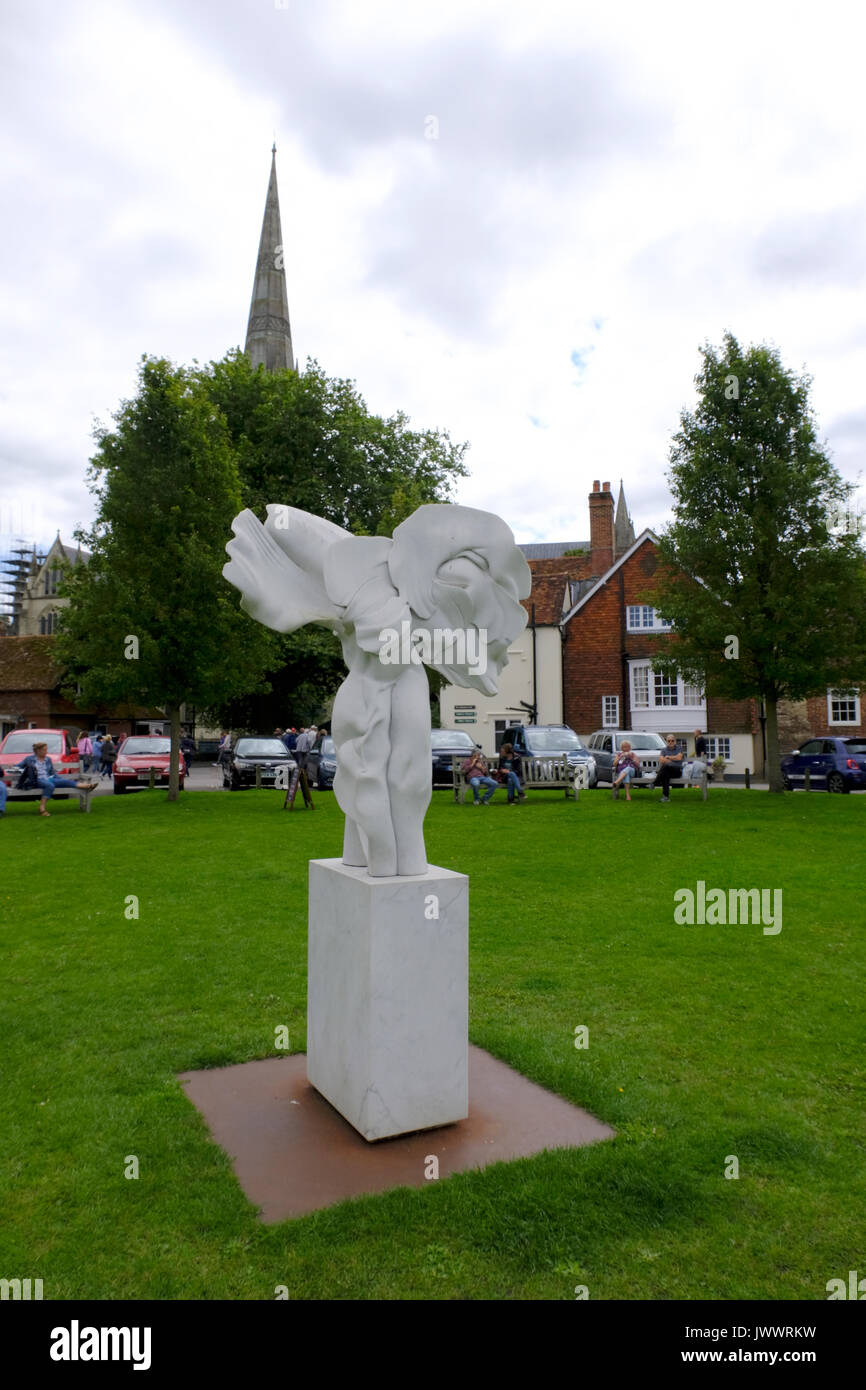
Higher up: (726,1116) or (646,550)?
(646,550)

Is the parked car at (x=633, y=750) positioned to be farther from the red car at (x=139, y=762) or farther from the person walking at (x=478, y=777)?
the red car at (x=139, y=762)

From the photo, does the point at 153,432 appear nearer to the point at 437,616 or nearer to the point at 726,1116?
the point at 437,616

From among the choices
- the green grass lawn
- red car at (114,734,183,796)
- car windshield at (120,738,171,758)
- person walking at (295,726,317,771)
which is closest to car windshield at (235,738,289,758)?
red car at (114,734,183,796)

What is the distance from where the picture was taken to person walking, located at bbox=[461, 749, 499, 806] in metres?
18.6

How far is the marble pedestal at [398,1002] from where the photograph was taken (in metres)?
4.09

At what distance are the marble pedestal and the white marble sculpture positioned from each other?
26 centimetres

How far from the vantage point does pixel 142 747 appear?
2391 centimetres

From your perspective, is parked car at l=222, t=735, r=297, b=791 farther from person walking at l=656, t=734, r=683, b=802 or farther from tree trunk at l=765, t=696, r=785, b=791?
tree trunk at l=765, t=696, r=785, b=791

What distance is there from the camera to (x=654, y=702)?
32.7 metres

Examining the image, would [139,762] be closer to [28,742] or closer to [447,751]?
[28,742]

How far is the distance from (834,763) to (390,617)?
75.2ft

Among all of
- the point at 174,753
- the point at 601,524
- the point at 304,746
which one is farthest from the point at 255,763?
the point at 601,524

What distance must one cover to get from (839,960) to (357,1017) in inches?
176
